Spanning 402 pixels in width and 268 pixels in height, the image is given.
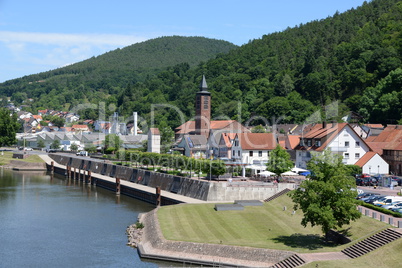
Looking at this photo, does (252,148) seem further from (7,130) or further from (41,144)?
(41,144)

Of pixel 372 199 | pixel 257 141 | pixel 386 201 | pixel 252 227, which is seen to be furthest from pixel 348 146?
pixel 252 227

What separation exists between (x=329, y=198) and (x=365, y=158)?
39.9 meters

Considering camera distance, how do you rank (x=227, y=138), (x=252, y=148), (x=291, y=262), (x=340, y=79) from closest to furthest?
1. (x=291, y=262)
2. (x=252, y=148)
3. (x=227, y=138)
4. (x=340, y=79)

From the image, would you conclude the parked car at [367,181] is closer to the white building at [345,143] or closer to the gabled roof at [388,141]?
the white building at [345,143]

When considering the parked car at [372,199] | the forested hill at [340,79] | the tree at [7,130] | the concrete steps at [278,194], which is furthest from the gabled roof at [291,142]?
the tree at [7,130]

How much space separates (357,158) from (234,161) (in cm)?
2005

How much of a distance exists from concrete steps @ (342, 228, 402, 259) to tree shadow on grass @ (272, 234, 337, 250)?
3.20 meters

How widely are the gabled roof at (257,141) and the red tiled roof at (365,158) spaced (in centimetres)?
1542

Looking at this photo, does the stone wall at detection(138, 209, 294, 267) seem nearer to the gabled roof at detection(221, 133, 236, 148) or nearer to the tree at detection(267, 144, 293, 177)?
the tree at detection(267, 144, 293, 177)

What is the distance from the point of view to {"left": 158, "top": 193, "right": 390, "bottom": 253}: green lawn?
1708 inches

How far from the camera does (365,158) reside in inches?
3172

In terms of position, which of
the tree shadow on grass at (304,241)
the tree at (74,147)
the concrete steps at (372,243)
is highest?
the tree at (74,147)

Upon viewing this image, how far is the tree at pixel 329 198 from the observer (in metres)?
42.4

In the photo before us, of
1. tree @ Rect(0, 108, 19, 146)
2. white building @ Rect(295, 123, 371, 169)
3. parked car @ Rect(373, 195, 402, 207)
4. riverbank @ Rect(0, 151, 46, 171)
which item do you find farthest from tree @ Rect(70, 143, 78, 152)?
parked car @ Rect(373, 195, 402, 207)
